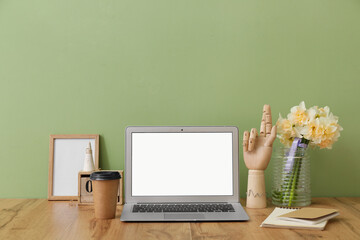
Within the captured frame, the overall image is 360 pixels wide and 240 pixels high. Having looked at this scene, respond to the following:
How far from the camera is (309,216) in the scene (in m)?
1.10

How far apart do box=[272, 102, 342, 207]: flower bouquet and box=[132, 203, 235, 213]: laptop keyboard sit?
23 cm

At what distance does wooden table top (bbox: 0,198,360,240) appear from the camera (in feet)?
3.40

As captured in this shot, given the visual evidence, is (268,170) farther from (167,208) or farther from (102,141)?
(102,141)

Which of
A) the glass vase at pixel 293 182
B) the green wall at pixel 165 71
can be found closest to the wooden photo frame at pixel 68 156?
the green wall at pixel 165 71

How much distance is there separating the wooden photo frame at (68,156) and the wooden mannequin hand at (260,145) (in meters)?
0.58

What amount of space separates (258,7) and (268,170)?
66 centimetres

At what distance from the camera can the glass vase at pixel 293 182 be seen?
138cm

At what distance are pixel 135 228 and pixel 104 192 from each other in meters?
0.16

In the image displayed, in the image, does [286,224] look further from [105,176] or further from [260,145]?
[105,176]

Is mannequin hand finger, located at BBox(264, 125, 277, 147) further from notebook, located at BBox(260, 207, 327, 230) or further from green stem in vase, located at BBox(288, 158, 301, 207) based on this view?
notebook, located at BBox(260, 207, 327, 230)

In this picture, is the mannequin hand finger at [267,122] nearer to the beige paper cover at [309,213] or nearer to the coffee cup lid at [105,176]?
the beige paper cover at [309,213]

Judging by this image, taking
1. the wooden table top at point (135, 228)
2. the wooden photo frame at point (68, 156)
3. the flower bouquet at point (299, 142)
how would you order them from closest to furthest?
the wooden table top at point (135, 228), the flower bouquet at point (299, 142), the wooden photo frame at point (68, 156)

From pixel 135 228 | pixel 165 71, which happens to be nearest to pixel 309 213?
pixel 135 228

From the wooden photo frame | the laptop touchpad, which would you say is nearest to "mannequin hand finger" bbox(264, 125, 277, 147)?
the laptop touchpad
